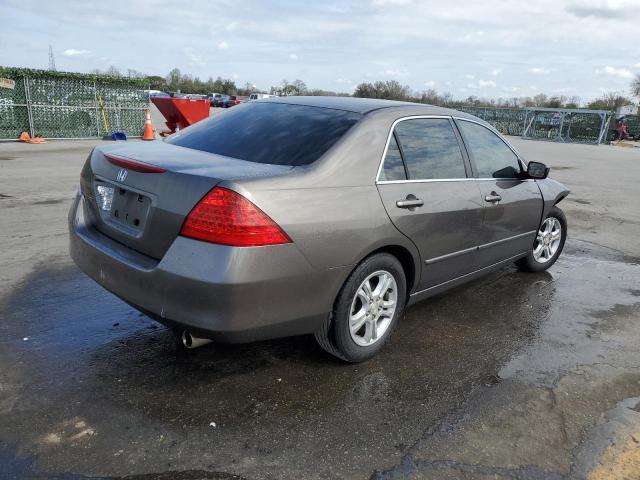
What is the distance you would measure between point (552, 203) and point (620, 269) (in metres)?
1.37

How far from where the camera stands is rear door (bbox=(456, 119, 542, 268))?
4.24m

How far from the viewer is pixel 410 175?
3529 mm

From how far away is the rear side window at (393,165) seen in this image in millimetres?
3344

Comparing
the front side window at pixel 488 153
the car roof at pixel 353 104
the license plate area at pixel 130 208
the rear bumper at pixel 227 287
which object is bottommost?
the rear bumper at pixel 227 287

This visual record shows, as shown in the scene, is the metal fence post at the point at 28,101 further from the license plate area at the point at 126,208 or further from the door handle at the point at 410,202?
the door handle at the point at 410,202

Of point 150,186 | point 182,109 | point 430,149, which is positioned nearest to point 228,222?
point 150,186

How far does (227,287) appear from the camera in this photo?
8.43 feet

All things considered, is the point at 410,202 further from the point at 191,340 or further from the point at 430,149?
the point at 191,340

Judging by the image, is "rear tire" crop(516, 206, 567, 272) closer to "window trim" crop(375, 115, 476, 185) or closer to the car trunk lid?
"window trim" crop(375, 115, 476, 185)

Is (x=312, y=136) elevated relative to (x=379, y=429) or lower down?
elevated

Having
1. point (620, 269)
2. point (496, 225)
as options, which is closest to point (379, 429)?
point (496, 225)

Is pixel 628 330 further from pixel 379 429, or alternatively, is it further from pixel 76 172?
pixel 76 172

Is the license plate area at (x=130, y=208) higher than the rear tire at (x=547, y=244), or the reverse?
the license plate area at (x=130, y=208)

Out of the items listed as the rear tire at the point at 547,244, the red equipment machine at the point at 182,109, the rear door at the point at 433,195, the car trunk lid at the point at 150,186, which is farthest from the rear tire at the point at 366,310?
the red equipment machine at the point at 182,109
